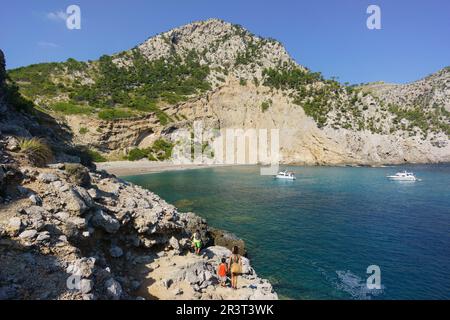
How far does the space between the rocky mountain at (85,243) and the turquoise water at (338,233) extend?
405cm

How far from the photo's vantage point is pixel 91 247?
10.9 meters

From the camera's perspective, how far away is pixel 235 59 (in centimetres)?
12731

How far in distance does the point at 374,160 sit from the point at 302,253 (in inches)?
3255

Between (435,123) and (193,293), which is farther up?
(435,123)

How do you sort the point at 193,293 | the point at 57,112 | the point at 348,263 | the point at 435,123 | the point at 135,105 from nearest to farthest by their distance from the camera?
the point at 193,293
the point at 348,263
the point at 57,112
the point at 135,105
the point at 435,123

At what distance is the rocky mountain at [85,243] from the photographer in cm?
748

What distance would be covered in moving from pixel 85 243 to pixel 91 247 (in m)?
0.48

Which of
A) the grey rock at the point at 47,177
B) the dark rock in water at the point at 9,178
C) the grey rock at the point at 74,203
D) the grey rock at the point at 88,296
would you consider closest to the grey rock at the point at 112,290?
the grey rock at the point at 88,296

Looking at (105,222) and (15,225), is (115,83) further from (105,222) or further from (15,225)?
(15,225)

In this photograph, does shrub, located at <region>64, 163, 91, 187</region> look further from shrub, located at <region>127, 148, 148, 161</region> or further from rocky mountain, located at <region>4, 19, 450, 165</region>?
shrub, located at <region>127, 148, 148, 161</region>

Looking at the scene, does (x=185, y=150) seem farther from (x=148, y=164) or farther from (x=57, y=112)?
(x=57, y=112)

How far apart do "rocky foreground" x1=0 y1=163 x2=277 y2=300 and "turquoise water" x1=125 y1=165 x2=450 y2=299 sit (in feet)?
13.0

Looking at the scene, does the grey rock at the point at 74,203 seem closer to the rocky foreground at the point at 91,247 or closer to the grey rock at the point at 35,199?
the rocky foreground at the point at 91,247

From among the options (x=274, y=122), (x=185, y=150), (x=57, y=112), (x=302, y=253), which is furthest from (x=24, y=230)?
(x=274, y=122)
